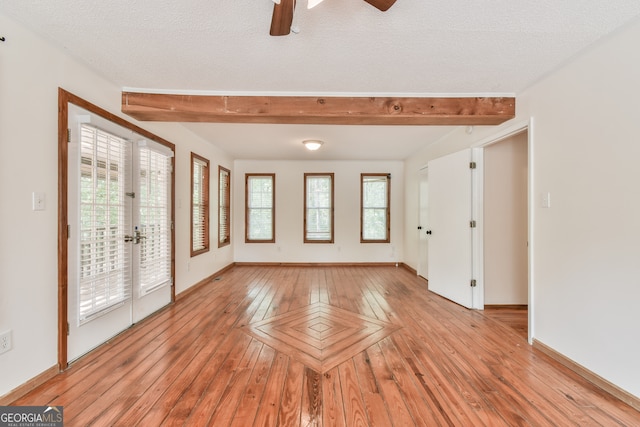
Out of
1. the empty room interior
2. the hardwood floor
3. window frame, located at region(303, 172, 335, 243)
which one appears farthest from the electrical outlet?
window frame, located at region(303, 172, 335, 243)

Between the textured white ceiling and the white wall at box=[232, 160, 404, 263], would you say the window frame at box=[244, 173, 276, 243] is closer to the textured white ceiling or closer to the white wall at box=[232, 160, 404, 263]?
the white wall at box=[232, 160, 404, 263]

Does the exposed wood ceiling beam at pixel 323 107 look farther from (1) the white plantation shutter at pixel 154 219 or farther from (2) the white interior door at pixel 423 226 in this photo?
(2) the white interior door at pixel 423 226

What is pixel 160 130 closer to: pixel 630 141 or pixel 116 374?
pixel 116 374

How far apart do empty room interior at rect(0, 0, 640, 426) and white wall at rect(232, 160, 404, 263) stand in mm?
2502

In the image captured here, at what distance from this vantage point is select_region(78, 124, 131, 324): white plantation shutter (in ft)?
7.14

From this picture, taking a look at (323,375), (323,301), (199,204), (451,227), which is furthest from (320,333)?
(199,204)

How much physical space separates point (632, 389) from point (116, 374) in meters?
3.52

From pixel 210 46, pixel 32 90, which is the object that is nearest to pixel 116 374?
pixel 32 90

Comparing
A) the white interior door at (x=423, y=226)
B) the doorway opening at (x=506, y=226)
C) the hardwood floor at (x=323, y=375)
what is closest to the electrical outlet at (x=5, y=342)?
the hardwood floor at (x=323, y=375)

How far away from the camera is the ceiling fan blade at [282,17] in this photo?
1351 millimetres

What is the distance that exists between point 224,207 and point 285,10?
15.4 feet

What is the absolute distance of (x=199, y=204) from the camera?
4391mm

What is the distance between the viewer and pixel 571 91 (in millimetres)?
2102

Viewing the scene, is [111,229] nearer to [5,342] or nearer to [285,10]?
[5,342]
